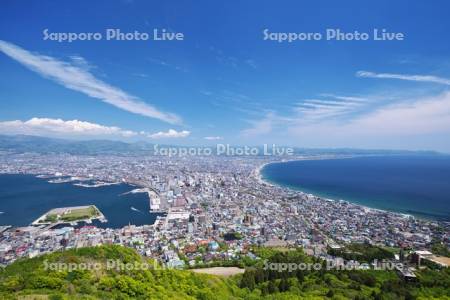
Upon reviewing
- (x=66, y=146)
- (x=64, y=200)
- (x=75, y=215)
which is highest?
(x=66, y=146)

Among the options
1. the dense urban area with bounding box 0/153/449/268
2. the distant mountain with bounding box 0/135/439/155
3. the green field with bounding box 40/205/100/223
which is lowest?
the dense urban area with bounding box 0/153/449/268

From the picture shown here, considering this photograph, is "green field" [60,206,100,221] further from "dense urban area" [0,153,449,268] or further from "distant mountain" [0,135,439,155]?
"distant mountain" [0,135,439,155]

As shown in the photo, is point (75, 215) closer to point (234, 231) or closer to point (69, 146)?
point (234, 231)

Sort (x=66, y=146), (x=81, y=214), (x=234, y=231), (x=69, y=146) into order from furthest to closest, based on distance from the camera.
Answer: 1. (x=69, y=146)
2. (x=66, y=146)
3. (x=81, y=214)
4. (x=234, y=231)

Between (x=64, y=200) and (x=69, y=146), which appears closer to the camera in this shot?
(x=64, y=200)

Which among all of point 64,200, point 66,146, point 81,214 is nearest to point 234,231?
point 81,214

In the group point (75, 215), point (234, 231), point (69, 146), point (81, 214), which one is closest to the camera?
point (234, 231)

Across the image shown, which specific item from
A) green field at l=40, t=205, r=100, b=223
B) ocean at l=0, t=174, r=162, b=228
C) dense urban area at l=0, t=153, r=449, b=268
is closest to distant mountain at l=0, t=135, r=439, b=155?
ocean at l=0, t=174, r=162, b=228

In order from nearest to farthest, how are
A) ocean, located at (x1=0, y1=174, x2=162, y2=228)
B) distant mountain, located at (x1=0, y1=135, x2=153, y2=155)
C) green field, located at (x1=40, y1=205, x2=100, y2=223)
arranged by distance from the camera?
green field, located at (x1=40, y1=205, x2=100, y2=223), ocean, located at (x1=0, y1=174, x2=162, y2=228), distant mountain, located at (x1=0, y1=135, x2=153, y2=155)

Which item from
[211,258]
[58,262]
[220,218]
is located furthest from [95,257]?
[220,218]
